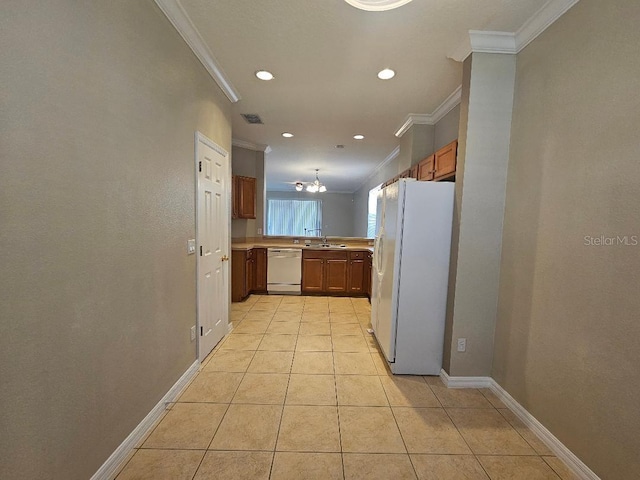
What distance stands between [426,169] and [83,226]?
3033 mm

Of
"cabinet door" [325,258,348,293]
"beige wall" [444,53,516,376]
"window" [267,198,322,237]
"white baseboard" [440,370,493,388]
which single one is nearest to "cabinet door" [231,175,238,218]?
"cabinet door" [325,258,348,293]

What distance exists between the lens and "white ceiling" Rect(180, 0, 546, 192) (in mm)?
1883

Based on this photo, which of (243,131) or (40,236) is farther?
(243,131)

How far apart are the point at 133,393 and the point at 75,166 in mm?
1313

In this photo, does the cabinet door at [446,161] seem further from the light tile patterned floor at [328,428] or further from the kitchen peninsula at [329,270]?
the kitchen peninsula at [329,270]

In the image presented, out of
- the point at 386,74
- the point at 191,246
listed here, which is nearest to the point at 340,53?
the point at 386,74

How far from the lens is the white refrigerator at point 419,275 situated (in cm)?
241

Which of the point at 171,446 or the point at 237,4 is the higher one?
the point at 237,4

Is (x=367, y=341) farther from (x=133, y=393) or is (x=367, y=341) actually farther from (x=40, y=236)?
(x=40, y=236)

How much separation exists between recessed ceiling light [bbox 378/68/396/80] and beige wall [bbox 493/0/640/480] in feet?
3.33

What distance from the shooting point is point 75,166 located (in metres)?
1.21

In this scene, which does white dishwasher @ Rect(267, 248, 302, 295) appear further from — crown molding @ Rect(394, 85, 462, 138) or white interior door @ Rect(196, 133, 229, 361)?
crown molding @ Rect(394, 85, 462, 138)

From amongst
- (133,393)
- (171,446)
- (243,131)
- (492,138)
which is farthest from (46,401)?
(243,131)

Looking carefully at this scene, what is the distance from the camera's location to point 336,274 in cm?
513
